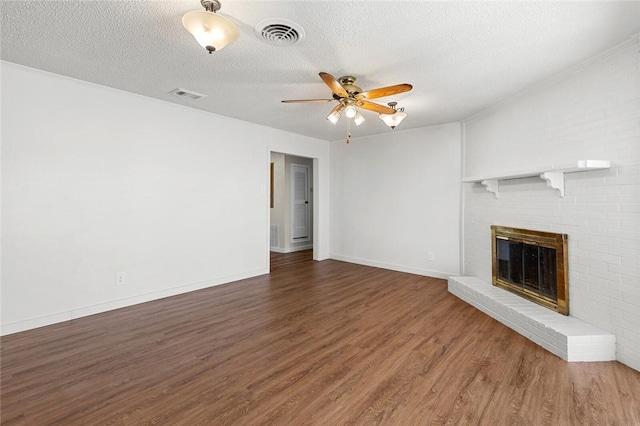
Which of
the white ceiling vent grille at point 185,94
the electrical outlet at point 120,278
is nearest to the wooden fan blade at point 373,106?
the white ceiling vent grille at point 185,94

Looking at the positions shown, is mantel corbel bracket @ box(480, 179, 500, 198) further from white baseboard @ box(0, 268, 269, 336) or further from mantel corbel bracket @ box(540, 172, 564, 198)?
white baseboard @ box(0, 268, 269, 336)

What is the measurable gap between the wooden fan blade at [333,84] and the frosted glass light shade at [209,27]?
0.80 m

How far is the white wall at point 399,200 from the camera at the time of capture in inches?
183

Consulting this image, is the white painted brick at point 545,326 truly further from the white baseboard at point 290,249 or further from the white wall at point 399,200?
the white baseboard at point 290,249

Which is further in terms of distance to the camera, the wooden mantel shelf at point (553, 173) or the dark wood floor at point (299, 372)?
the wooden mantel shelf at point (553, 173)

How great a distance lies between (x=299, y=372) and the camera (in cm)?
212

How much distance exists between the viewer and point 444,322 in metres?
2.99

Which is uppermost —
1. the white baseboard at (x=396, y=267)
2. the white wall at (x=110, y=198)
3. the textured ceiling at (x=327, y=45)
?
the textured ceiling at (x=327, y=45)

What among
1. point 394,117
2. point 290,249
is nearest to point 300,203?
point 290,249

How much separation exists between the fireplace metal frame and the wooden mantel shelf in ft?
1.44

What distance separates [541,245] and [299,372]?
268 centimetres

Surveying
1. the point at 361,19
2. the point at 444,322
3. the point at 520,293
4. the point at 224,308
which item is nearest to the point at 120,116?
the point at 224,308

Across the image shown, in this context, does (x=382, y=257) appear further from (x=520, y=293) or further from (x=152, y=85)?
(x=152, y=85)

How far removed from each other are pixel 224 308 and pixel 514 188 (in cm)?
359
